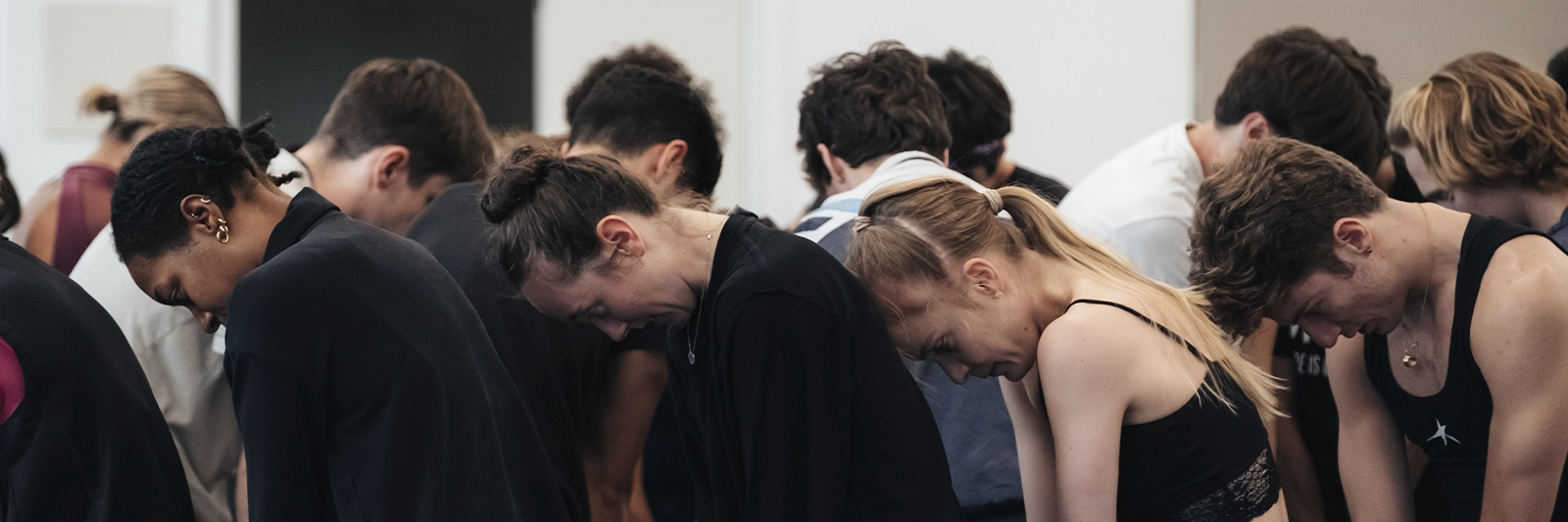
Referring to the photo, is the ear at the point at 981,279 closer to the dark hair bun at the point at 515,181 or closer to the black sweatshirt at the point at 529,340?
the dark hair bun at the point at 515,181

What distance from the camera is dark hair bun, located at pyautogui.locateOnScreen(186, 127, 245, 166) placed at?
5.23ft

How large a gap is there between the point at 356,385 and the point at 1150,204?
1640 millimetres

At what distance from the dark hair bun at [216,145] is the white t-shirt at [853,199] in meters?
0.83

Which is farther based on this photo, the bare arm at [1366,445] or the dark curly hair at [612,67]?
the dark curly hair at [612,67]

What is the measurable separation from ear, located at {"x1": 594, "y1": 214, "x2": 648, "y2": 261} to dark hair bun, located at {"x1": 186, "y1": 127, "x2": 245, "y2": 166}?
1.66 feet

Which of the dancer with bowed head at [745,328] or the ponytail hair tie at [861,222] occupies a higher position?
the ponytail hair tie at [861,222]

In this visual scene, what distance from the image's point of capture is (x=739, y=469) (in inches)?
60.0

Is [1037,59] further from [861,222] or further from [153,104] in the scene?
[861,222]

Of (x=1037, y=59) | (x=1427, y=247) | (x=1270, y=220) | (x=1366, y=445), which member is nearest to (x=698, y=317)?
(x=1270, y=220)

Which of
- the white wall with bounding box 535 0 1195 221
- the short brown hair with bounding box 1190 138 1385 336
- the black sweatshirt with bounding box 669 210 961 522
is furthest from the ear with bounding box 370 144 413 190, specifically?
the white wall with bounding box 535 0 1195 221

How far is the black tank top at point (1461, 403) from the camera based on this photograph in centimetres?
169

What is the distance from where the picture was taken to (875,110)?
237cm

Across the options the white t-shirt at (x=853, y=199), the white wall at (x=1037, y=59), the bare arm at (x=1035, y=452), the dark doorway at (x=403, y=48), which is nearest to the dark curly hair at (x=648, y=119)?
the white t-shirt at (x=853, y=199)

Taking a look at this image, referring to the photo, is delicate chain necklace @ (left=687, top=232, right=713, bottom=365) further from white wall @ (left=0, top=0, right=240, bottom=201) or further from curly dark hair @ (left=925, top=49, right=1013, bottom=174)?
white wall @ (left=0, top=0, right=240, bottom=201)
